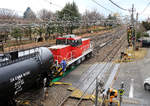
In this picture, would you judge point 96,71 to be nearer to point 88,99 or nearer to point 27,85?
point 88,99

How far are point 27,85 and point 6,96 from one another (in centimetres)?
168

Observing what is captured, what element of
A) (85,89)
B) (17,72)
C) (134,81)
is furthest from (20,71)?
(134,81)

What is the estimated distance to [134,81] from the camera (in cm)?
1392

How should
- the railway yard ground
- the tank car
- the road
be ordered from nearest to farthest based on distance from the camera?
the tank car < the railway yard ground < the road

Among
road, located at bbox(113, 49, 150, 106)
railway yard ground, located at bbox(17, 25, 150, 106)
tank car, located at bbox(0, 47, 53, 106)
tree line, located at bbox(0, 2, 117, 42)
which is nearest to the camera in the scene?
tank car, located at bbox(0, 47, 53, 106)

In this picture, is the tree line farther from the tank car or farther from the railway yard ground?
the tank car

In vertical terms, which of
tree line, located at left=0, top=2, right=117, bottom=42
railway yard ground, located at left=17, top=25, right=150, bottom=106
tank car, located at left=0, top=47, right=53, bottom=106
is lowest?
railway yard ground, located at left=17, top=25, right=150, bottom=106

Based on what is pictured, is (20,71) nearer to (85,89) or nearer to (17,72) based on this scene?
(17,72)

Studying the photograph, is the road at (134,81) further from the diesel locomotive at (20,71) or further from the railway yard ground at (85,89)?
the diesel locomotive at (20,71)

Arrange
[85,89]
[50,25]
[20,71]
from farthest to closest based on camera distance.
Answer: [50,25] < [85,89] < [20,71]

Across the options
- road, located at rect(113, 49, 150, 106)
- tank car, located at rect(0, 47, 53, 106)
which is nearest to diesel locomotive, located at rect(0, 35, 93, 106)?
tank car, located at rect(0, 47, 53, 106)

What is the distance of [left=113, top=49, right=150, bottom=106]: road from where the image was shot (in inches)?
418

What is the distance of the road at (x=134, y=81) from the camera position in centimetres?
1062

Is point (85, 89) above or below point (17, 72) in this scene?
below
